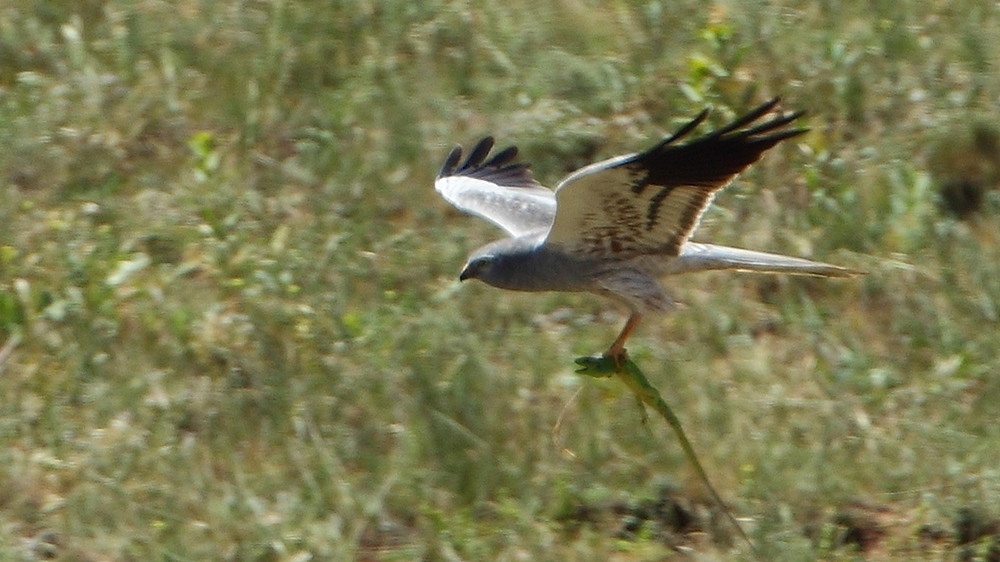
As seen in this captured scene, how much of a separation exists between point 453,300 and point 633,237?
1.66 metres

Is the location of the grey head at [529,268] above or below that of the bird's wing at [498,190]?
below

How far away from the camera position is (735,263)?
634 cm

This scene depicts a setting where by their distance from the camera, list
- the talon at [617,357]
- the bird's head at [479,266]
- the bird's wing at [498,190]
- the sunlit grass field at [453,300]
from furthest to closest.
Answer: the bird's wing at [498,190], the sunlit grass field at [453,300], the bird's head at [479,266], the talon at [617,357]

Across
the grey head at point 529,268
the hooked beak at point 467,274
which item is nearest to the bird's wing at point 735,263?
the grey head at point 529,268

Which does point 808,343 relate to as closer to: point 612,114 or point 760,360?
point 760,360

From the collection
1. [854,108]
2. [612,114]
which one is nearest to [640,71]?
[612,114]

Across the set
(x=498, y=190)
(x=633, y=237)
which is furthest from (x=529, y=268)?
(x=498, y=190)

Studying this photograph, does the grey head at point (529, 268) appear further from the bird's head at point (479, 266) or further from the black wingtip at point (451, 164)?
the black wingtip at point (451, 164)

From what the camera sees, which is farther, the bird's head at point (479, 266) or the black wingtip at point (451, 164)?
the black wingtip at point (451, 164)

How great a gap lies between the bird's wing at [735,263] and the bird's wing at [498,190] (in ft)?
1.99

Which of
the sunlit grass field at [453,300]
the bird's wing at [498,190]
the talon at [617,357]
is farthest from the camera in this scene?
the bird's wing at [498,190]

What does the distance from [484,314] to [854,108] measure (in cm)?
235

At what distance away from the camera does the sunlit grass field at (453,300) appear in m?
6.80

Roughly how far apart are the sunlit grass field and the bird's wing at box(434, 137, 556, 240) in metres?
0.55
